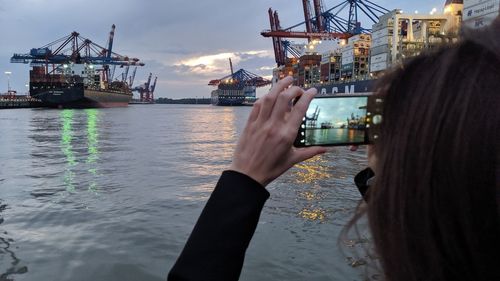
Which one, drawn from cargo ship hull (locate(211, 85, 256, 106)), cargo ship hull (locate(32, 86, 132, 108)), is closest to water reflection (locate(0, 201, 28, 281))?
cargo ship hull (locate(32, 86, 132, 108))

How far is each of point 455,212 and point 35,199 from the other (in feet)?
27.3

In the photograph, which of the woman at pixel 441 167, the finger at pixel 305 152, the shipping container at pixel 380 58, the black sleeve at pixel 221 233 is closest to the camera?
the woman at pixel 441 167

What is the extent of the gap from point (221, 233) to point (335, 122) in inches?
23.5

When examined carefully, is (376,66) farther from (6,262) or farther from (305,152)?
(305,152)

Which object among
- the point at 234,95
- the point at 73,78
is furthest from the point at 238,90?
the point at 73,78

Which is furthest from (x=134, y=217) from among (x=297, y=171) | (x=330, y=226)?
(x=297, y=171)

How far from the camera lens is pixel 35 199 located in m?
8.05

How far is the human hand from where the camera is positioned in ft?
4.03

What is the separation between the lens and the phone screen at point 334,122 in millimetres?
1449

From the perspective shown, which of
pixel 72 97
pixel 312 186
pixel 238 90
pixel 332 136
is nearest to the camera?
pixel 332 136

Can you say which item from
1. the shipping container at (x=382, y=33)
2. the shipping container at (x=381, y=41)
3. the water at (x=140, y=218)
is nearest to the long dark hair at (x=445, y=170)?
the water at (x=140, y=218)

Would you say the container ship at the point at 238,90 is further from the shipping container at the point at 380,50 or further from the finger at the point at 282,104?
the finger at the point at 282,104

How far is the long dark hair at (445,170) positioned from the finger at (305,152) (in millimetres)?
458

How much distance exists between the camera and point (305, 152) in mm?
1403
